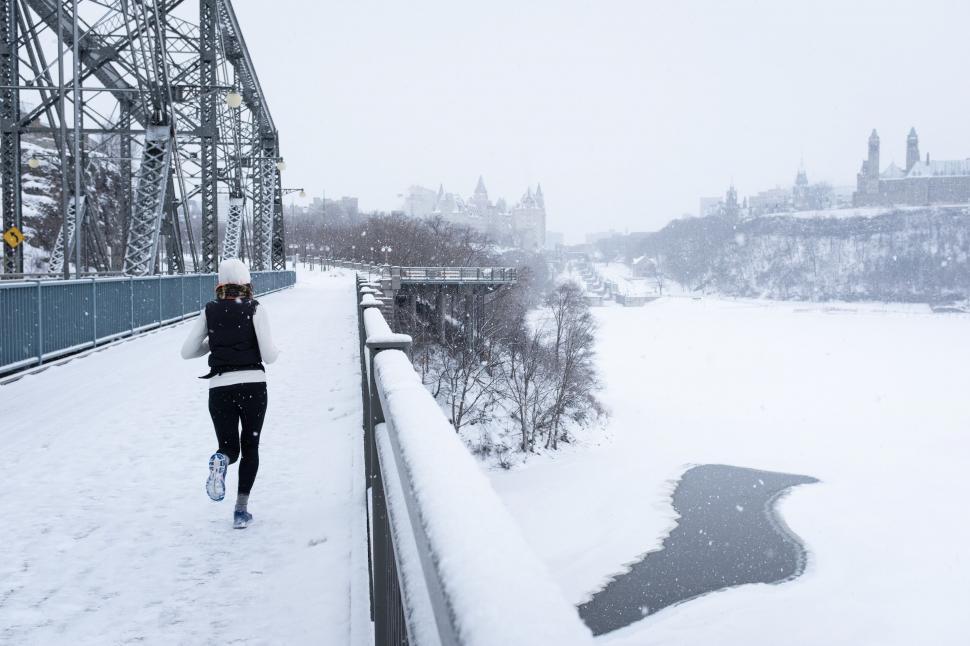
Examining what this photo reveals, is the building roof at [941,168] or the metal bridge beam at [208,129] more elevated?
the building roof at [941,168]

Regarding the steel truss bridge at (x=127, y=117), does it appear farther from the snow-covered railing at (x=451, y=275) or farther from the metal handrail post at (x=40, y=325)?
the snow-covered railing at (x=451, y=275)

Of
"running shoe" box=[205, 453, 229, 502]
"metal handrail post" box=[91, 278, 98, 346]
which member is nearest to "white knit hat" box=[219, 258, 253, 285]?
"running shoe" box=[205, 453, 229, 502]

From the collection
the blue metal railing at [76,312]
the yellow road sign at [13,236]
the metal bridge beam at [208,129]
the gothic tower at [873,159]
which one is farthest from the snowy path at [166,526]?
the gothic tower at [873,159]

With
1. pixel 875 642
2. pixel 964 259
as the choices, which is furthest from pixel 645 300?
pixel 875 642

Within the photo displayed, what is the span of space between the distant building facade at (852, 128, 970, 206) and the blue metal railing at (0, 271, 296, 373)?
7889 inches

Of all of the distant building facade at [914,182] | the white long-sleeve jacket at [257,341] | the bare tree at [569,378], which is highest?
the distant building facade at [914,182]

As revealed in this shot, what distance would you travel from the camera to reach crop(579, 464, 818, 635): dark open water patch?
21.1 m

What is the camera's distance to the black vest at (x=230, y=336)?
15.5 ft

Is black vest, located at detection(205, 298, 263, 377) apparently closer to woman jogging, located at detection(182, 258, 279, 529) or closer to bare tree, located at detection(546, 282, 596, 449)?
woman jogging, located at detection(182, 258, 279, 529)

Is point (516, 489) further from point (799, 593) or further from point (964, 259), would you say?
point (964, 259)

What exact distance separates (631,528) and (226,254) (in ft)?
73.0

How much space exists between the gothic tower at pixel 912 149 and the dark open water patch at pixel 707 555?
192742mm

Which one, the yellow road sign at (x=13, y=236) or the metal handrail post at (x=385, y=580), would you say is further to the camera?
the yellow road sign at (x=13, y=236)

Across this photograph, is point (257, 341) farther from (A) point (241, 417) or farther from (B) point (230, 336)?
(A) point (241, 417)
